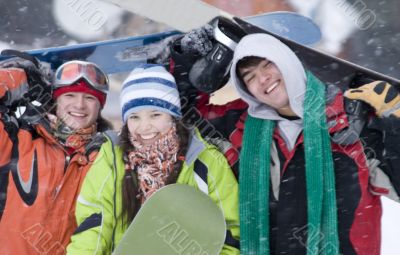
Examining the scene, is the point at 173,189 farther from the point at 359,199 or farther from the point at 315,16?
the point at 315,16

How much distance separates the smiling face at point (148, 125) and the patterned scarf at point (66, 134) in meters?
0.34

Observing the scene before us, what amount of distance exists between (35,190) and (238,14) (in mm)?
4230

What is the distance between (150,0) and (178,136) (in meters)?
0.95

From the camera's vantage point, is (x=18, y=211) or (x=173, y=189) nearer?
(x=173, y=189)

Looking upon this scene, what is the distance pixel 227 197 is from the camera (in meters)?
1.94

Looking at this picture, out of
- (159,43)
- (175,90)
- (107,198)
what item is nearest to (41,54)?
(159,43)

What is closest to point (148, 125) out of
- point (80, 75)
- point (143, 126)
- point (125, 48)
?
point (143, 126)

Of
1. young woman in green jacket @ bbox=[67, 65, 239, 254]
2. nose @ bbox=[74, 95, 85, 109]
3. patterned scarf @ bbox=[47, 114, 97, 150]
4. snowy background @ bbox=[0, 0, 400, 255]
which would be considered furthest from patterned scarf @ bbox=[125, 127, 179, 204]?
snowy background @ bbox=[0, 0, 400, 255]

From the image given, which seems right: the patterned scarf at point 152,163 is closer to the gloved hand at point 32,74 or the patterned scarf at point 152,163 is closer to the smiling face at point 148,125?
the smiling face at point 148,125

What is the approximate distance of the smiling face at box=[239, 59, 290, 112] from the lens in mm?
1920

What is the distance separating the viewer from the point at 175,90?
2092 millimetres

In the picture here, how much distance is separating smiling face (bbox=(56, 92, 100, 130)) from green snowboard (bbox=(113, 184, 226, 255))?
0.63 metres

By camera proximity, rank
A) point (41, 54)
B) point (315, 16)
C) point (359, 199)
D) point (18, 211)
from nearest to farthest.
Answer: point (359, 199)
point (18, 211)
point (41, 54)
point (315, 16)

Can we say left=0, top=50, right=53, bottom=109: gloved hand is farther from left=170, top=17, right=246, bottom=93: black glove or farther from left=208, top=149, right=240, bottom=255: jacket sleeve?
left=208, top=149, right=240, bottom=255: jacket sleeve
